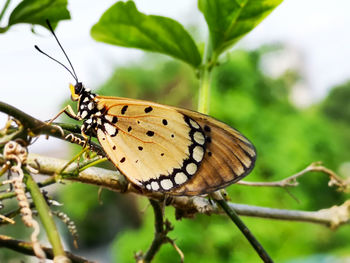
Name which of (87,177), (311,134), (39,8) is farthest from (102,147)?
(311,134)

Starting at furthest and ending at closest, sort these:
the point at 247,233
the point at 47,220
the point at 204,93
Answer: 1. the point at 204,93
2. the point at 247,233
3. the point at 47,220

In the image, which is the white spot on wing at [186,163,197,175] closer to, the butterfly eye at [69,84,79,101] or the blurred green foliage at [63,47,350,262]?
the butterfly eye at [69,84,79,101]

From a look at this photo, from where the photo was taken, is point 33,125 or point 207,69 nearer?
→ point 33,125

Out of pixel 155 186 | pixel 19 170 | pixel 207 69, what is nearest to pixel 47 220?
pixel 19 170

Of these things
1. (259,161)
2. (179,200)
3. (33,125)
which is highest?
(33,125)

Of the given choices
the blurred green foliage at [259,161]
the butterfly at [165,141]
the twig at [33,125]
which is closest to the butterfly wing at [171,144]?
the butterfly at [165,141]

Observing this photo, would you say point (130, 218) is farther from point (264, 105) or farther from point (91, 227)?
point (264, 105)

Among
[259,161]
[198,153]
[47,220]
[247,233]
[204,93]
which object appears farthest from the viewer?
[259,161]

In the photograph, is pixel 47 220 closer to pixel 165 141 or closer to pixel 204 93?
Result: pixel 165 141
